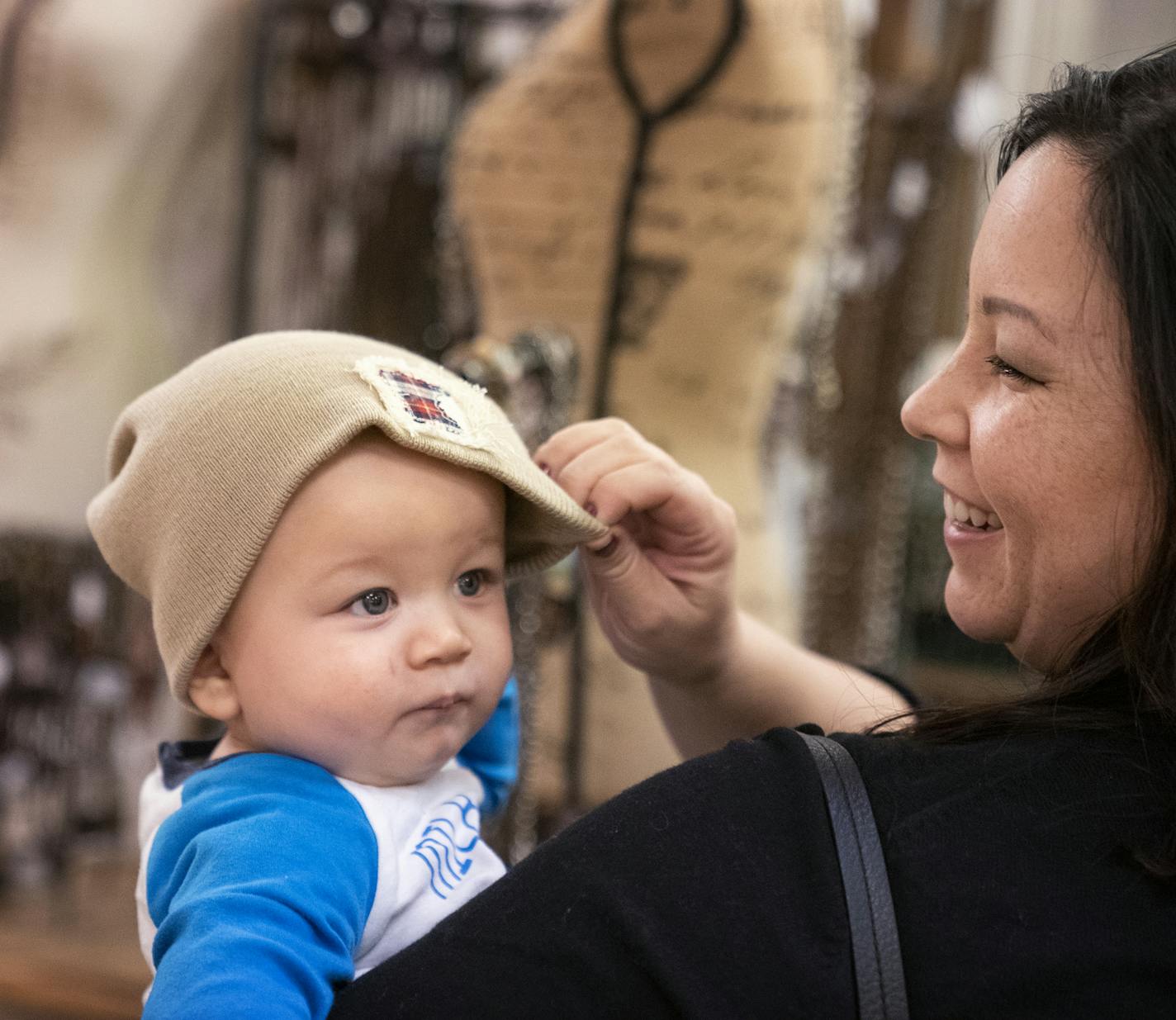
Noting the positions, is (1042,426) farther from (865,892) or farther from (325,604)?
(325,604)

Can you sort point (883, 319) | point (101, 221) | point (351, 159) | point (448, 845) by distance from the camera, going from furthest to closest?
point (883, 319)
point (351, 159)
point (101, 221)
point (448, 845)

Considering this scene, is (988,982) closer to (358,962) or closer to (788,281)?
(358,962)

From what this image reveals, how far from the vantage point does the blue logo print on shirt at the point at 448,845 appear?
0.76 meters

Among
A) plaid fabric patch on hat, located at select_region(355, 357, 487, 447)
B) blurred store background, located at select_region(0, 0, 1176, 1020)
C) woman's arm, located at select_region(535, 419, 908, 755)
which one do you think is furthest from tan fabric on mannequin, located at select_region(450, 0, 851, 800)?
plaid fabric patch on hat, located at select_region(355, 357, 487, 447)

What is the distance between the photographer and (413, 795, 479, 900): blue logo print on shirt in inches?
29.9

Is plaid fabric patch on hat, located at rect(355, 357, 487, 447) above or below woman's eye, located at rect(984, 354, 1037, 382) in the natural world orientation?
below

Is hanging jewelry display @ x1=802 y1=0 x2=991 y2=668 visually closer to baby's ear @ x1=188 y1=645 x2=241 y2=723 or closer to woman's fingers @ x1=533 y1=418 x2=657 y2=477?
woman's fingers @ x1=533 y1=418 x2=657 y2=477

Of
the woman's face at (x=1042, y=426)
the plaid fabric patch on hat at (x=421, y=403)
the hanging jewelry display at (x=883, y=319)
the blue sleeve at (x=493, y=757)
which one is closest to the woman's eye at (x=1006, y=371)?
the woman's face at (x=1042, y=426)

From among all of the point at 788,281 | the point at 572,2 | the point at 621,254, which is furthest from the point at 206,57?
the point at 788,281

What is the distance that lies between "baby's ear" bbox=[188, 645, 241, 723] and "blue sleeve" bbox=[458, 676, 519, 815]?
194 millimetres

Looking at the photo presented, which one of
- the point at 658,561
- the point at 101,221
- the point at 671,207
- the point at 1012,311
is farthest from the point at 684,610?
the point at 101,221

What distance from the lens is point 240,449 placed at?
0.73 metres

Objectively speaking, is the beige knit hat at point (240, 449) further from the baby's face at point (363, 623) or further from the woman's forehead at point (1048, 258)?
the woman's forehead at point (1048, 258)

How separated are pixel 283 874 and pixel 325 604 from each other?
153mm
